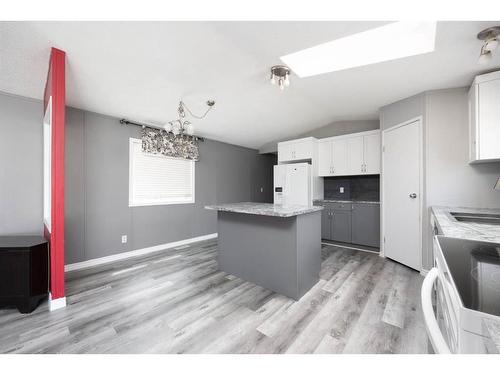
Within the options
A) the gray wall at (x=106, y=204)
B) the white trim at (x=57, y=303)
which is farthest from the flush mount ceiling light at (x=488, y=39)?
the white trim at (x=57, y=303)

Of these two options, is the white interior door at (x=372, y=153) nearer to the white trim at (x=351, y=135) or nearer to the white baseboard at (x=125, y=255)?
the white trim at (x=351, y=135)

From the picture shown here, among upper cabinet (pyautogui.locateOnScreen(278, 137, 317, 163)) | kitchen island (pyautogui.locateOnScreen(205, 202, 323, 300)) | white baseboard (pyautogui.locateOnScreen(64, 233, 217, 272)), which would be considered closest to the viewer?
kitchen island (pyautogui.locateOnScreen(205, 202, 323, 300))

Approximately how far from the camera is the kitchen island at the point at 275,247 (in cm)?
218

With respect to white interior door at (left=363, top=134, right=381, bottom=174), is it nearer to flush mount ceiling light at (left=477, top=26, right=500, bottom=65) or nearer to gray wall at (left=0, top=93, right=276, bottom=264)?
flush mount ceiling light at (left=477, top=26, right=500, bottom=65)

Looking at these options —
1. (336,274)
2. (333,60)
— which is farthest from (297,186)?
(333,60)

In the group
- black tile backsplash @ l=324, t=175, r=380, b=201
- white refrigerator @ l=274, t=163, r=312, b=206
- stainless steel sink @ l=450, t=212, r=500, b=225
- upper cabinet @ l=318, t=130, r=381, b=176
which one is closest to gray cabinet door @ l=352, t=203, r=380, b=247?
black tile backsplash @ l=324, t=175, r=380, b=201

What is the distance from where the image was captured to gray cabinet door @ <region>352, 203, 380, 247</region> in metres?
3.70

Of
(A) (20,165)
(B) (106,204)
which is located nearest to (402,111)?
(B) (106,204)

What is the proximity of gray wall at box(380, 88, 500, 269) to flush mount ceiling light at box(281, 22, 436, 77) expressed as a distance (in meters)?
1.05

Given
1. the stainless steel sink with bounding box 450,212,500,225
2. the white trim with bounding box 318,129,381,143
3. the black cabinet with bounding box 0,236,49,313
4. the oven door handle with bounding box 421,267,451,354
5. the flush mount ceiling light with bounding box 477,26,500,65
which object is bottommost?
the black cabinet with bounding box 0,236,49,313

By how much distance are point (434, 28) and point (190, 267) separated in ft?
12.5

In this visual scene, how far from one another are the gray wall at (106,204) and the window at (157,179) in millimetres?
101

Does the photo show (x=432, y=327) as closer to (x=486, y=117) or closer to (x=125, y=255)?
(x=486, y=117)
